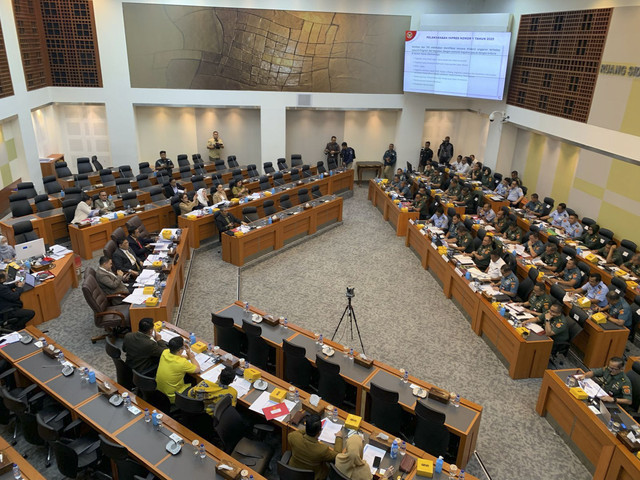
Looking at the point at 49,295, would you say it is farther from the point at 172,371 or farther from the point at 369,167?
the point at 369,167

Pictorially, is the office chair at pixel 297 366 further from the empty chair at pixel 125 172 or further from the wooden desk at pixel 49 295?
the empty chair at pixel 125 172

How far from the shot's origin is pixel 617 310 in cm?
788

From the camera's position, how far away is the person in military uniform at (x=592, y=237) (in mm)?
10570

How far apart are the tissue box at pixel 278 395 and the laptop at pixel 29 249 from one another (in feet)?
19.5

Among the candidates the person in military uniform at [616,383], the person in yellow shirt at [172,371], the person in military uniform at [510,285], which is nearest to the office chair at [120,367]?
the person in yellow shirt at [172,371]

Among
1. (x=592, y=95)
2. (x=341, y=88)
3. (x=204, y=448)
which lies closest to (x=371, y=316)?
(x=204, y=448)

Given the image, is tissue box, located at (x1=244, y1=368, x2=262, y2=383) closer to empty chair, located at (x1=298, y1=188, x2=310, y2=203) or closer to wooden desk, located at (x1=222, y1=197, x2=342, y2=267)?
wooden desk, located at (x1=222, y1=197, x2=342, y2=267)

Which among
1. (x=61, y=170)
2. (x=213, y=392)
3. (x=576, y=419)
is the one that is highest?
(x=61, y=170)

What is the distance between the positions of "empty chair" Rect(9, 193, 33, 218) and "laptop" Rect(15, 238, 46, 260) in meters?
2.82

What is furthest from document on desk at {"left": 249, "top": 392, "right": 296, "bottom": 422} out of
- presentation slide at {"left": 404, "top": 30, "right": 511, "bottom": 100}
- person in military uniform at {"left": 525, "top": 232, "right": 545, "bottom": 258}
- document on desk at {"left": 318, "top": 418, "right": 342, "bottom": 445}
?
presentation slide at {"left": 404, "top": 30, "right": 511, "bottom": 100}

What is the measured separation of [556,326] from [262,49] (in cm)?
1307

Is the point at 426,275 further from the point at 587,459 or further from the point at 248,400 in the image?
the point at 248,400

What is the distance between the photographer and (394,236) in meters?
13.3

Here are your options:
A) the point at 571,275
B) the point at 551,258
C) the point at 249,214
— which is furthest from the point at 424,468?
the point at 249,214
